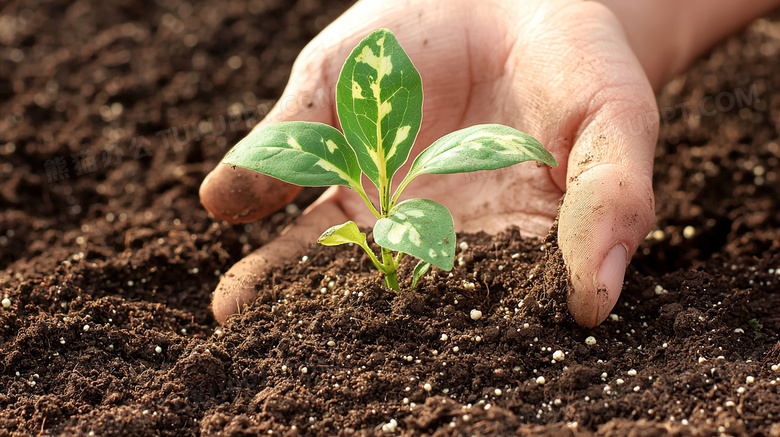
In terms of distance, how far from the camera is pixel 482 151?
4.61 feet

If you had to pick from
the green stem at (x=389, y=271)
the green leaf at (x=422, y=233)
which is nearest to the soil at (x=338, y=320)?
the green stem at (x=389, y=271)

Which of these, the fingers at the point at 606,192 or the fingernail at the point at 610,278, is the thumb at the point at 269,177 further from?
the fingernail at the point at 610,278

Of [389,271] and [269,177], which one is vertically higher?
[269,177]

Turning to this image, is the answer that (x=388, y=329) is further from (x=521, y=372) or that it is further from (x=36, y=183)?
(x=36, y=183)

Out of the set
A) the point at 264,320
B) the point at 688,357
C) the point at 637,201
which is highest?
the point at 637,201

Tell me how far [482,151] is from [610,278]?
452 mm

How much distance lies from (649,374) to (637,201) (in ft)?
1.41

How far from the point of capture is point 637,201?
5.24 feet

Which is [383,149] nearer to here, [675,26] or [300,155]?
[300,155]

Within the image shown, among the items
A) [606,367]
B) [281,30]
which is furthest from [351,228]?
[281,30]

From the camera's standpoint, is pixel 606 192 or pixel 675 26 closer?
pixel 606 192

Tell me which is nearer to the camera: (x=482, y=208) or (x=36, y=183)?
(x=482, y=208)

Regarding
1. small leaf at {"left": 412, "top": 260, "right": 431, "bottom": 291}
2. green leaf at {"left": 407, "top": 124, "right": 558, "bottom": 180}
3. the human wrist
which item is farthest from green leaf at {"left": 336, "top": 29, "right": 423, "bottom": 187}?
the human wrist

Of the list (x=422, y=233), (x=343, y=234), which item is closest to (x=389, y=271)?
(x=343, y=234)
